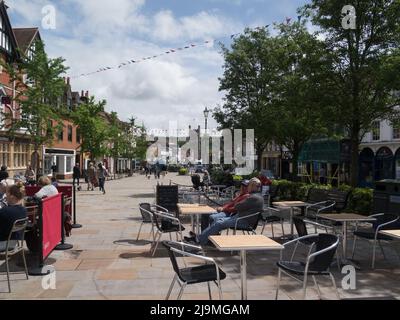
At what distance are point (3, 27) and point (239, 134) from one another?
21974mm

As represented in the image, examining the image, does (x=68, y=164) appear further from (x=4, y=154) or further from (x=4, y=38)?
(x=4, y=38)

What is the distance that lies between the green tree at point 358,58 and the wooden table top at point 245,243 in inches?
349

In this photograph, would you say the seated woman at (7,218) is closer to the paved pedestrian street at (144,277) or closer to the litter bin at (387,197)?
the paved pedestrian street at (144,277)

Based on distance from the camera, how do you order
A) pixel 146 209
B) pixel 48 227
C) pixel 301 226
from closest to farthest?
pixel 301 226 → pixel 48 227 → pixel 146 209

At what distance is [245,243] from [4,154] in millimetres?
33316

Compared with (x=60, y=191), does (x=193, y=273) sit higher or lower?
lower

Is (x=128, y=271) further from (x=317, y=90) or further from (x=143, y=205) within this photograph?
(x=317, y=90)

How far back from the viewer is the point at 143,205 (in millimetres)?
9547

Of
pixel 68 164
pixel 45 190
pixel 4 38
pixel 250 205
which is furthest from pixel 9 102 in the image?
pixel 250 205

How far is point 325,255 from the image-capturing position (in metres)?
5.13

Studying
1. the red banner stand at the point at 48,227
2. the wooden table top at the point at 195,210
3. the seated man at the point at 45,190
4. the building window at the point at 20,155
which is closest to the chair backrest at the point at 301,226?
the wooden table top at the point at 195,210

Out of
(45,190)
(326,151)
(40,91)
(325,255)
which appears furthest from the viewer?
(326,151)

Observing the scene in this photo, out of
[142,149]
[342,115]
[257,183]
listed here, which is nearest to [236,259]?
[257,183]

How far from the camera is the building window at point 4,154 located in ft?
112
